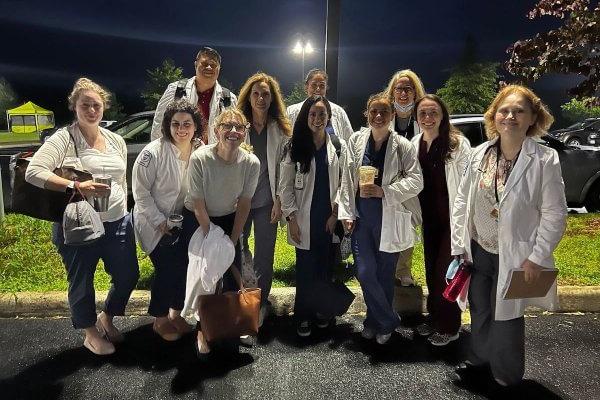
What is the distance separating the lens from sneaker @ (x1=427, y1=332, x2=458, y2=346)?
3480 mm

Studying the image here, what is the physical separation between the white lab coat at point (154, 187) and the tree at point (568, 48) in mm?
4841

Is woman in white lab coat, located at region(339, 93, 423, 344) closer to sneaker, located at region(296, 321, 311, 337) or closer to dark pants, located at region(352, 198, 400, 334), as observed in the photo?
dark pants, located at region(352, 198, 400, 334)

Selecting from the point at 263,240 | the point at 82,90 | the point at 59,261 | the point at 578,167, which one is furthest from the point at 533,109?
the point at 578,167

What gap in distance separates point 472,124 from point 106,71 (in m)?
73.7

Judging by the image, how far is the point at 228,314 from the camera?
3.16 m

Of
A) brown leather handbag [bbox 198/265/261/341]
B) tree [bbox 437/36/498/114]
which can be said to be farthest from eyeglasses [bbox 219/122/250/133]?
tree [bbox 437/36/498/114]

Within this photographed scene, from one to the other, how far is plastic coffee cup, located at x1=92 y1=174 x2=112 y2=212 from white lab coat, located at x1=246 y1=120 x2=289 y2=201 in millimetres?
1120

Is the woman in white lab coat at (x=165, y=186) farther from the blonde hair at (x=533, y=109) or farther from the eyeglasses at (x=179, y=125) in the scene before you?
the blonde hair at (x=533, y=109)

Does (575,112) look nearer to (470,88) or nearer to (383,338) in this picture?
(470,88)

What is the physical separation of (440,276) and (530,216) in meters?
0.98

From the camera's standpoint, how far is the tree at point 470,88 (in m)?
36.8

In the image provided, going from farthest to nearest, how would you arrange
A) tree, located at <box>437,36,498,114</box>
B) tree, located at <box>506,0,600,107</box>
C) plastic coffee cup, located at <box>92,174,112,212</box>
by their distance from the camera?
1. tree, located at <box>437,36,498,114</box>
2. tree, located at <box>506,0,600,107</box>
3. plastic coffee cup, located at <box>92,174,112,212</box>

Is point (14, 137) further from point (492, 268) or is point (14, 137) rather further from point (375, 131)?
point (492, 268)

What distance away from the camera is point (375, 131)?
3.42 meters
